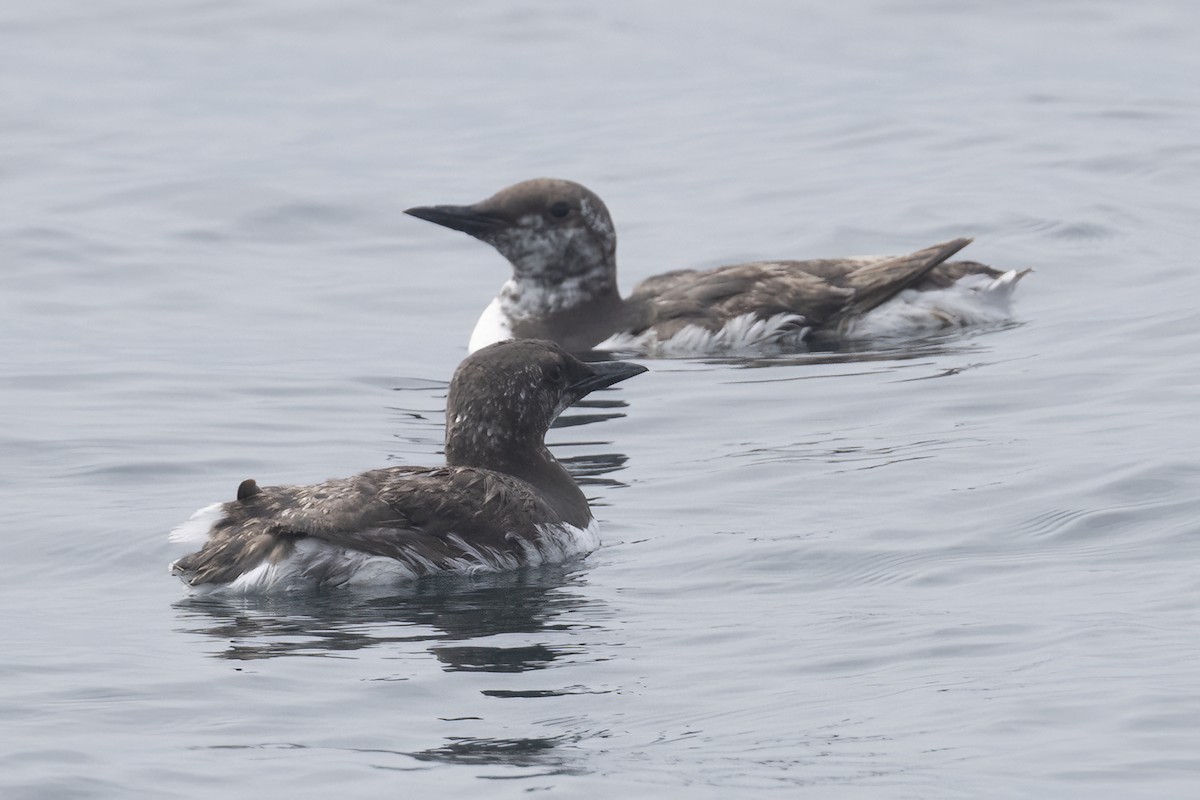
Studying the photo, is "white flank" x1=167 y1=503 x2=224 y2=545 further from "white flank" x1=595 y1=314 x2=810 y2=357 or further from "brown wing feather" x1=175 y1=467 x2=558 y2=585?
"white flank" x1=595 y1=314 x2=810 y2=357

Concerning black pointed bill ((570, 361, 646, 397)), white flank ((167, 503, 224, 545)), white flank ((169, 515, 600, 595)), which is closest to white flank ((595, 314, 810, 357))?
black pointed bill ((570, 361, 646, 397))

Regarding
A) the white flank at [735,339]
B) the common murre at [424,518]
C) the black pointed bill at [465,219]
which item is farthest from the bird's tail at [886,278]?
the common murre at [424,518]

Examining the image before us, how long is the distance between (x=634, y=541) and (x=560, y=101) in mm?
14877

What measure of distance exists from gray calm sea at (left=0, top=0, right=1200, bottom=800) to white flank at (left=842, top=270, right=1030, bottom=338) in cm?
33

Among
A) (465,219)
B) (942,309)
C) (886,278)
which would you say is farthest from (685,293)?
(942,309)

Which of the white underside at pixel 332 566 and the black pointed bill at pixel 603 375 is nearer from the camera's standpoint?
the white underside at pixel 332 566

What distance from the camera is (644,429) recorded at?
11.5 m

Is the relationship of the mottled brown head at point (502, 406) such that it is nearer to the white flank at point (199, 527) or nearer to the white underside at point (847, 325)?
the white flank at point (199, 527)

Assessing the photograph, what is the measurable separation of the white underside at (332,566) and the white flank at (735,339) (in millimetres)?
4487

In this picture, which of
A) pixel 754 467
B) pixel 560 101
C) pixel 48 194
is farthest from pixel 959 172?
pixel 754 467

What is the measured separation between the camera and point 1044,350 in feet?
41.9

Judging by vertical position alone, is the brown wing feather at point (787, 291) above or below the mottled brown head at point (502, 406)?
above

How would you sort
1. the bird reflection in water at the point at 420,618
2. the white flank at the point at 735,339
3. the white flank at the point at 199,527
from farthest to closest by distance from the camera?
1. the white flank at the point at 735,339
2. the white flank at the point at 199,527
3. the bird reflection in water at the point at 420,618

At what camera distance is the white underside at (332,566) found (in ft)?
27.3
